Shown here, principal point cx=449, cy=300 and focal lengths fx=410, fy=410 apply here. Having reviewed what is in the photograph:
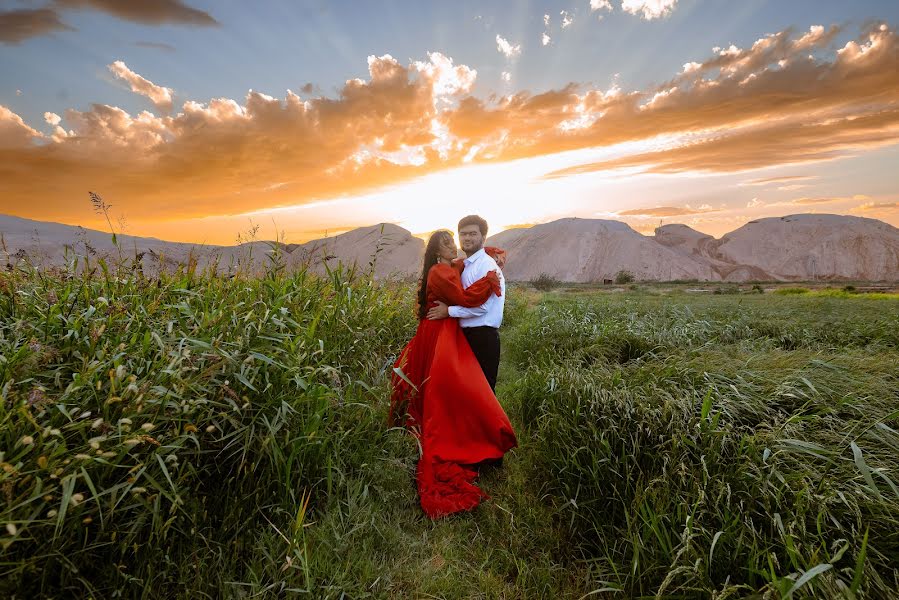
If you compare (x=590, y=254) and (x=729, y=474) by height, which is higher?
(x=729, y=474)

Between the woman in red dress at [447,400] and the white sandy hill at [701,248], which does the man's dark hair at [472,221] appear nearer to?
the woman in red dress at [447,400]

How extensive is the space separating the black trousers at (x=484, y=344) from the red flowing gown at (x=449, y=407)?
157 mm

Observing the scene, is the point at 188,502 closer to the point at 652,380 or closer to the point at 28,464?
the point at 28,464

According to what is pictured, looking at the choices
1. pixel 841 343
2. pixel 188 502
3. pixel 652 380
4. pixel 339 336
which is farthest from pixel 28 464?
pixel 841 343

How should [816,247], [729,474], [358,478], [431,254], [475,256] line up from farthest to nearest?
[816,247] < [431,254] < [475,256] < [358,478] < [729,474]

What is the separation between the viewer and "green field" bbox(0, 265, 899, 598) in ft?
6.04

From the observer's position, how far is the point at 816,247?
252ft

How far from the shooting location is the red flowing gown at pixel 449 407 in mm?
3484

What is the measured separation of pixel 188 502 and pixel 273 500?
0.51 m

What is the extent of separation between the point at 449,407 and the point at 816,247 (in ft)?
331

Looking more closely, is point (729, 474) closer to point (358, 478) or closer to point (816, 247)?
point (358, 478)

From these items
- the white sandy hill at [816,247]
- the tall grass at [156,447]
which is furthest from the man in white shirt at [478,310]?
the white sandy hill at [816,247]

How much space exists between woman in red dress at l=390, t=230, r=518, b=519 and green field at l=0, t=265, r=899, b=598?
197mm

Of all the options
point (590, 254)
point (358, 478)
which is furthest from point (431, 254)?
point (590, 254)
